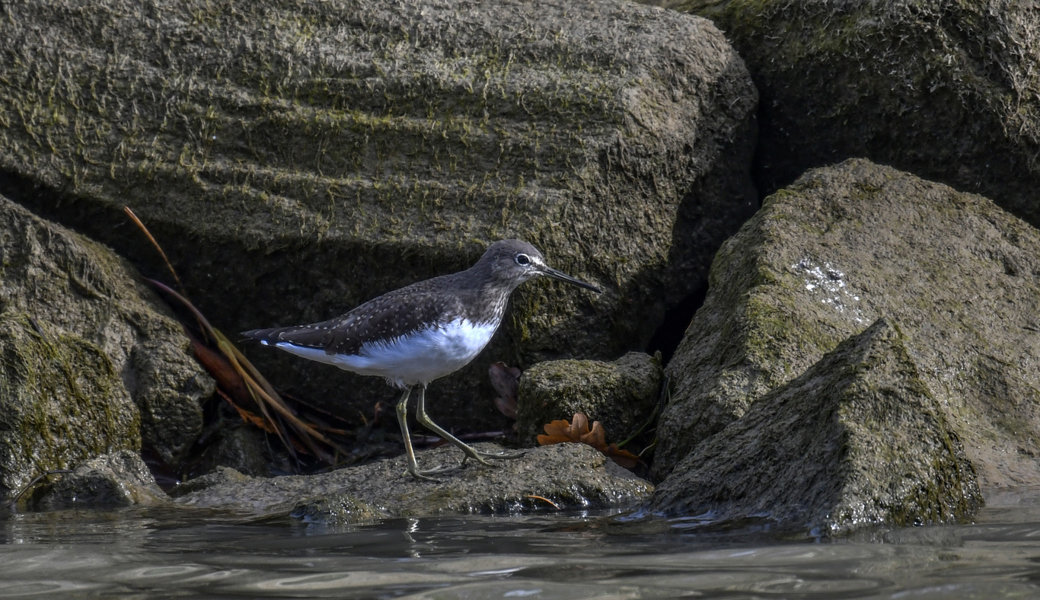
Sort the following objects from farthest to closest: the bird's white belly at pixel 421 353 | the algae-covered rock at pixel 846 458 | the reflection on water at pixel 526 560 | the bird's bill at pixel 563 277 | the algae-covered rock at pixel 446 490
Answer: the bird's bill at pixel 563 277 → the bird's white belly at pixel 421 353 → the algae-covered rock at pixel 446 490 → the algae-covered rock at pixel 846 458 → the reflection on water at pixel 526 560

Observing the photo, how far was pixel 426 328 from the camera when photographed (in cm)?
542

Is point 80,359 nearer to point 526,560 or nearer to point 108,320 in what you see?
point 108,320

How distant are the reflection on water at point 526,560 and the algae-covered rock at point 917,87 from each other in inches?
104

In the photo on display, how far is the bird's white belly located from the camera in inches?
213

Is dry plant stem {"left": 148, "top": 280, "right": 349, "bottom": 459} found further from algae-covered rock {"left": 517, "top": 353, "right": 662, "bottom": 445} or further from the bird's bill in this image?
the bird's bill

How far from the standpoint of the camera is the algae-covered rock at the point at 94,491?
5.04 m

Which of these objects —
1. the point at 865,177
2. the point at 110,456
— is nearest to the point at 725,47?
the point at 865,177

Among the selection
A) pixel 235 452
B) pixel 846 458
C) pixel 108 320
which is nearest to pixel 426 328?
pixel 235 452

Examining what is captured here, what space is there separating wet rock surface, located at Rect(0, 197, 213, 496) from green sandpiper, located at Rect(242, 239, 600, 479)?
66cm

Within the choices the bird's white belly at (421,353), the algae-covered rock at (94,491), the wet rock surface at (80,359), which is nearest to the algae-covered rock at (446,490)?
the algae-covered rock at (94,491)

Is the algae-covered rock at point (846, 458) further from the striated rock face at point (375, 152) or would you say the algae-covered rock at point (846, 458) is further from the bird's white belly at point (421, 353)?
the striated rock face at point (375, 152)

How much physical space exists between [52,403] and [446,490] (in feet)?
7.32

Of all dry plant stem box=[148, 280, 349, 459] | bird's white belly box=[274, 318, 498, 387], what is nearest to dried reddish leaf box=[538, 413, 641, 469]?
bird's white belly box=[274, 318, 498, 387]

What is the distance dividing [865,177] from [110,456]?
14.3ft
